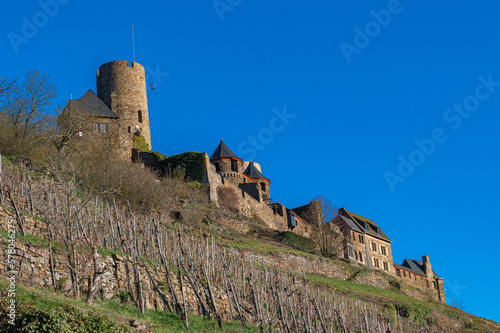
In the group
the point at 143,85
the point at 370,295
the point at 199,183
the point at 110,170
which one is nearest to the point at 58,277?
the point at 110,170

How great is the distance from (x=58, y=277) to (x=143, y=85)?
1528 inches

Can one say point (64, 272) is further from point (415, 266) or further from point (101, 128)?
point (415, 266)

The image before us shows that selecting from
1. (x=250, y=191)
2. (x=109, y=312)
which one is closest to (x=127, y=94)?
(x=250, y=191)

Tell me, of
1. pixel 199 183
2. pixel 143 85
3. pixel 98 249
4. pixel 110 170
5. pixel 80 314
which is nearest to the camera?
pixel 80 314

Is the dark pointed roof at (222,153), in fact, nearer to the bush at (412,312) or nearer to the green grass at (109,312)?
the bush at (412,312)

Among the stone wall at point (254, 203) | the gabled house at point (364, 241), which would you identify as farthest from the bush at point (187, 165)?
the gabled house at point (364, 241)

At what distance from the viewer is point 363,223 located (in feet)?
205

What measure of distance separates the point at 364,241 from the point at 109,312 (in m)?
48.2

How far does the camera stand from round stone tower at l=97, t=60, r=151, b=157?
49.1 meters

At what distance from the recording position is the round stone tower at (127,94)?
49.1 meters

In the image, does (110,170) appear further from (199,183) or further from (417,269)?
(417,269)

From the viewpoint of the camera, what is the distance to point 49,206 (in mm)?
18156

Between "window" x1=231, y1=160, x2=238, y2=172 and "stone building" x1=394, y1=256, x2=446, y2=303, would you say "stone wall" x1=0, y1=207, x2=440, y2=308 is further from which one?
"stone building" x1=394, y1=256, x2=446, y2=303

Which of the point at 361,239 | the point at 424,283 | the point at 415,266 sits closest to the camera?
the point at 361,239
